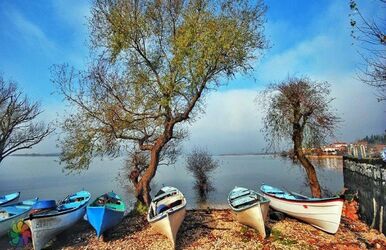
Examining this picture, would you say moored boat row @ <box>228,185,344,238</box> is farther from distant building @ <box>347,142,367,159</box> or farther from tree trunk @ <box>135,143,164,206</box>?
distant building @ <box>347,142,367,159</box>

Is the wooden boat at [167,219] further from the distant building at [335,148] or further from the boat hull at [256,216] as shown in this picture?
the distant building at [335,148]

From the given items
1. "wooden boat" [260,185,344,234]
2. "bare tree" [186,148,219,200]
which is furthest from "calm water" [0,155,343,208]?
"wooden boat" [260,185,344,234]

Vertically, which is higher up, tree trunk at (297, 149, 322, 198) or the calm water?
tree trunk at (297, 149, 322, 198)

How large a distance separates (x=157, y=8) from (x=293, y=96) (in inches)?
371

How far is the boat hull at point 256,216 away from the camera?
523 inches

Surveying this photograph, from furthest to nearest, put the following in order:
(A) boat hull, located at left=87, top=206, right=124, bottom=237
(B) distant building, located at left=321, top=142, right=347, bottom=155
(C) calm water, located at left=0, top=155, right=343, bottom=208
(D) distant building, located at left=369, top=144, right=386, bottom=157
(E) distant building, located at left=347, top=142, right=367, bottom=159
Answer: (C) calm water, located at left=0, top=155, right=343, bottom=208
(B) distant building, located at left=321, top=142, right=347, bottom=155
(E) distant building, located at left=347, top=142, right=367, bottom=159
(D) distant building, located at left=369, top=144, right=386, bottom=157
(A) boat hull, located at left=87, top=206, right=124, bottom=237

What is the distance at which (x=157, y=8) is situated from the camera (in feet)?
51.0

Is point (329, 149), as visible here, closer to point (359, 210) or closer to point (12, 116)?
point (359, 210)

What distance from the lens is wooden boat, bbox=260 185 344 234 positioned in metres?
13.5

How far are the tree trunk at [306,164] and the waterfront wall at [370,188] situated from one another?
1872 mm

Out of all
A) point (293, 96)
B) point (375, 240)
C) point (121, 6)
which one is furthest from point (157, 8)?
point (375, 240)

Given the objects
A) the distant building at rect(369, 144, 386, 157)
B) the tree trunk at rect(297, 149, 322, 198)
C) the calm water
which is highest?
the distant building at rect(369, 144, 386, 157)

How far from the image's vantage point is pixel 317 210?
1399cm

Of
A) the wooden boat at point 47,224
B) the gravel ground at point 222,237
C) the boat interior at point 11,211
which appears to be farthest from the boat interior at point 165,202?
the boat interior at point 11,211
